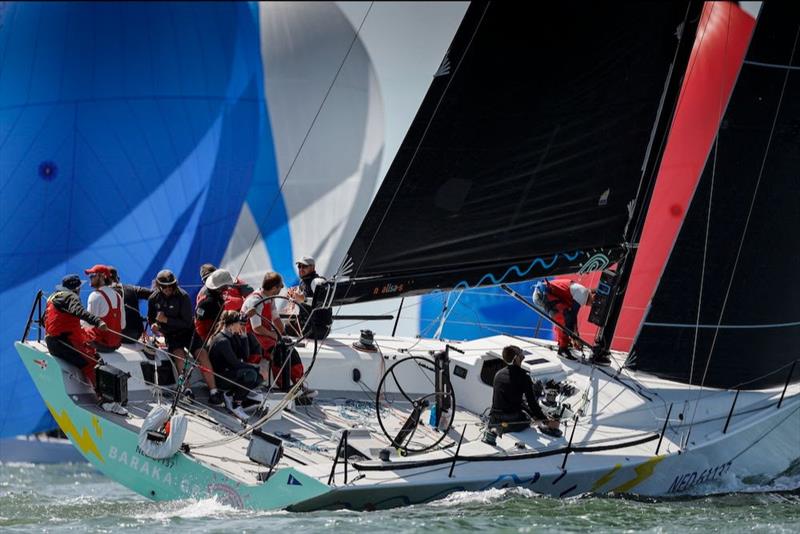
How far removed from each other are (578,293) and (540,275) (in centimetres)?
105

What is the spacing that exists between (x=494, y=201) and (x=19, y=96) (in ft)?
24.5

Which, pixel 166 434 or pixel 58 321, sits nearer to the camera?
pixel 166 434

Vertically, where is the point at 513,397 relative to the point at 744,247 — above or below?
below

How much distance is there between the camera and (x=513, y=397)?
9.32 meters

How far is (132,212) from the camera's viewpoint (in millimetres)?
15797

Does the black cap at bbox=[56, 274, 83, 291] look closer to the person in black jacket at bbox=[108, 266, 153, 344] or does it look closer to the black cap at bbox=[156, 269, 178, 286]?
the black cap at bbox=[156, 269, 178, 286]

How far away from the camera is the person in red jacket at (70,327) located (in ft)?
30.4

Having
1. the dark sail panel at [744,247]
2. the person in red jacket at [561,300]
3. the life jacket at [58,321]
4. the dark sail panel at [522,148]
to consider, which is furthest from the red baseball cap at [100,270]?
the dark sail panel at [744,247]

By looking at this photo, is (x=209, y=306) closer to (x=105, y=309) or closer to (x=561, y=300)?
(x=105, y=309)

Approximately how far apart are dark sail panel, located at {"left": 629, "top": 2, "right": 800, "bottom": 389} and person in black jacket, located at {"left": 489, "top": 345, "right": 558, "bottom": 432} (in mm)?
1415

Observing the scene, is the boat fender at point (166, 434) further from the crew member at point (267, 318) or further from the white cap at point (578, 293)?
the white cap at point (578, 293)

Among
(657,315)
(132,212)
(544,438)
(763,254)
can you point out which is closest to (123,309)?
(544,438)

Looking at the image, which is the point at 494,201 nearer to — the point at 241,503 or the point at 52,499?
the point at 241,503

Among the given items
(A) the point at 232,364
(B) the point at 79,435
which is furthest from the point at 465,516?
(B) the point at 79,435
